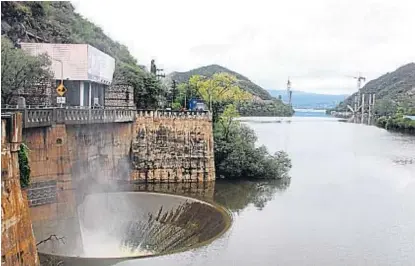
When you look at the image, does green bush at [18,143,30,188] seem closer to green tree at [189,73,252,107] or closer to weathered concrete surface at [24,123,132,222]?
weathered concrete surface at [24,123,132,222]

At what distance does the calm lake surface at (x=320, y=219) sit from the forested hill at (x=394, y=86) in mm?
79603

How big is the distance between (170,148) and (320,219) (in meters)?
10.6

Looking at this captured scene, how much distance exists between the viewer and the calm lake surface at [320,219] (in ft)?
57.7

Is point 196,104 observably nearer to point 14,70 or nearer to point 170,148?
point 170,148

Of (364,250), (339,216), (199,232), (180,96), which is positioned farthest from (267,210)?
(180,96)

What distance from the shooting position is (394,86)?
149875 millimetres

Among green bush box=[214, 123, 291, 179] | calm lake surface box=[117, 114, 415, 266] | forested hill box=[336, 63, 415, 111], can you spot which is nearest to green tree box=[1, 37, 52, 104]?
calm lake surface box=[117, 114, 415, 266]

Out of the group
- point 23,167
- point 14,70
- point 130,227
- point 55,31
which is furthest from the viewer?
point 55,31

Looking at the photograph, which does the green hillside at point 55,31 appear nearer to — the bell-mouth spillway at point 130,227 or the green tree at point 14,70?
the green tree at point 14,70

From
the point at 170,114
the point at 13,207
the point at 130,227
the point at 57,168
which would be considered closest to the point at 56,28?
the point at 170,114

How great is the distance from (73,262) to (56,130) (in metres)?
5.00

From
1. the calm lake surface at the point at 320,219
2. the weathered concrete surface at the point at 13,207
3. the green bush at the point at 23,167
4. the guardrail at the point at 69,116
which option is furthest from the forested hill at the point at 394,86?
the weathered concrete surface at the point at 13,207

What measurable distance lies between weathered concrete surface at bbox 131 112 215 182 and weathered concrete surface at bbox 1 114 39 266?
697 inches

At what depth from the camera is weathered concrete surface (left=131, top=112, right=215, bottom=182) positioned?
29641 mm
